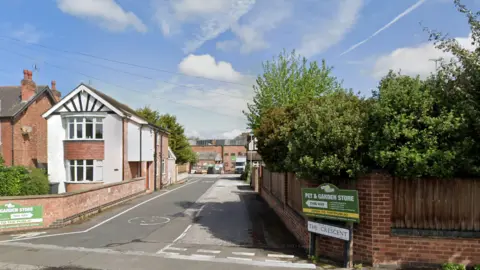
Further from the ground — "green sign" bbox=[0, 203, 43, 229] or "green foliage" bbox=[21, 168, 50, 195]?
"green foliage" bbox=[21, 168, 50, 195]

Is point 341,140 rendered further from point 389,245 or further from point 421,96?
point 389,245

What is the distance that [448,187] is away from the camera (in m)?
6.19

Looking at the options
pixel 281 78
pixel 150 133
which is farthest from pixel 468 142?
pixel 150 133

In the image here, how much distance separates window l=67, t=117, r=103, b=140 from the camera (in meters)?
21.7

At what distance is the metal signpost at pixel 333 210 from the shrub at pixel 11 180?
37.4 ft

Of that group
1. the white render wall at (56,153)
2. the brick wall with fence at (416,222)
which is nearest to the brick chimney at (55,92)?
the white render wall at (56,153)

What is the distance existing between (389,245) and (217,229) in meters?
6.30

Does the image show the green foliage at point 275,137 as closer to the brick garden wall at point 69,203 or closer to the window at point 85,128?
the brick garden wall at point 69,203

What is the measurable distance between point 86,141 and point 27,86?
434 inches

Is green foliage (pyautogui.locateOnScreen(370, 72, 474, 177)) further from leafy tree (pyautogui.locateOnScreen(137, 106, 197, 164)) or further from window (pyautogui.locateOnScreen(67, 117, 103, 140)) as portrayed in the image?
leafy tree (pyautogui.locateOnScreen(137, 106, 197, 164))

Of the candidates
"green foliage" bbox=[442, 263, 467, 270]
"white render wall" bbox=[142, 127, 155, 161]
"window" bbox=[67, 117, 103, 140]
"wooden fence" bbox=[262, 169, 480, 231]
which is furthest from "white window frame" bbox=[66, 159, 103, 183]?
"green foliage" bbox=[442, 263, 467, 270]

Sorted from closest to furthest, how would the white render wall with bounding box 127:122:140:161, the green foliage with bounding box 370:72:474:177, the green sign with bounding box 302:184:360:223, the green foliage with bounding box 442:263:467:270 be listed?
the green foliage with bounding box 370:72:474:177
the green foliage with bounding box 442:263:467:270
the green sign with bounding box 302:184:360:223
the white render wall with bounding box 127:122:140:161

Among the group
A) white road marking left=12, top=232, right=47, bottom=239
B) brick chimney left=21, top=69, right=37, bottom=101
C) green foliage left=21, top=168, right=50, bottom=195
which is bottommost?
white road marking left=12, top=232, right=47, bottom=239

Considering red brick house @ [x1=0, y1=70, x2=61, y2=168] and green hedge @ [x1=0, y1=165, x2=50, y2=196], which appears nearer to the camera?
green hedge @ [x1=0, y1=165, x2=50, y2=196]
